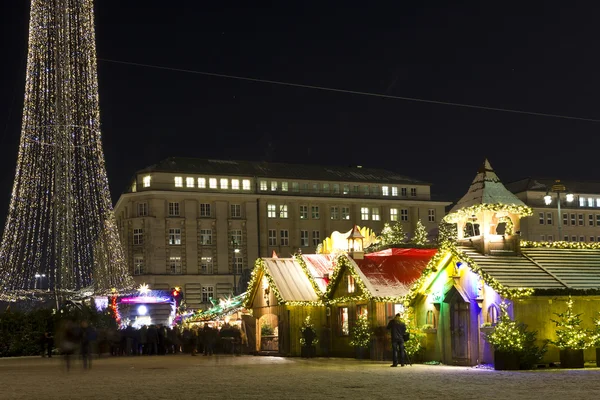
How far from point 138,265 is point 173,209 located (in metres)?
7.03

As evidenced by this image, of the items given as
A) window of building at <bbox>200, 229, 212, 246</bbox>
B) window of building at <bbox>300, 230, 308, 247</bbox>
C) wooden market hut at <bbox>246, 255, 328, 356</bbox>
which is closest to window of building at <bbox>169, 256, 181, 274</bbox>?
window of building at <bbox>200, 229, 212, 246</bbox>

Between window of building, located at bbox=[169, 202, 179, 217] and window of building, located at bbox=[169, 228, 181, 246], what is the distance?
1.61 meters

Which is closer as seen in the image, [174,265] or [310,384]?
[310,384]

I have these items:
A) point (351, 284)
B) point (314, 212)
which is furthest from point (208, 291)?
point (351, 284)

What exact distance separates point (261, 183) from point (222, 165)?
4.85 m

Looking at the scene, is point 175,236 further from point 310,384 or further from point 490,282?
point 310,384

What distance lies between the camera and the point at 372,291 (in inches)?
1246

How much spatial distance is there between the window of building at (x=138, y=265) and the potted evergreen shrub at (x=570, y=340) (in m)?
75.7

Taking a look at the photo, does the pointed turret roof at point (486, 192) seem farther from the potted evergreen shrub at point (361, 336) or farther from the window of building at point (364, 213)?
the window of building at point (364, 213)

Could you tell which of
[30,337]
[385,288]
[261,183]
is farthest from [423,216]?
[385,288]

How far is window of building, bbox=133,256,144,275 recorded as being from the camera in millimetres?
96062

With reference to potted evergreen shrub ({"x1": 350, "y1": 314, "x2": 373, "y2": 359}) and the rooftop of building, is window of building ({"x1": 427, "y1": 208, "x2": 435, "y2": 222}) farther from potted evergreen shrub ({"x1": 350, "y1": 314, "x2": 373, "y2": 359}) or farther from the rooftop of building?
potted evergreen shrub ({"x1": 350, "y1": 314, "x2": 373, "y2": 359})

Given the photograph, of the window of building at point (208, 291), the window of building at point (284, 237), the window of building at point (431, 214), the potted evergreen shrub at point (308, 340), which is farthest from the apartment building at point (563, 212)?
the potted evergreen shrub at point (308, 340)

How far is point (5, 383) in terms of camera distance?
849 inches
